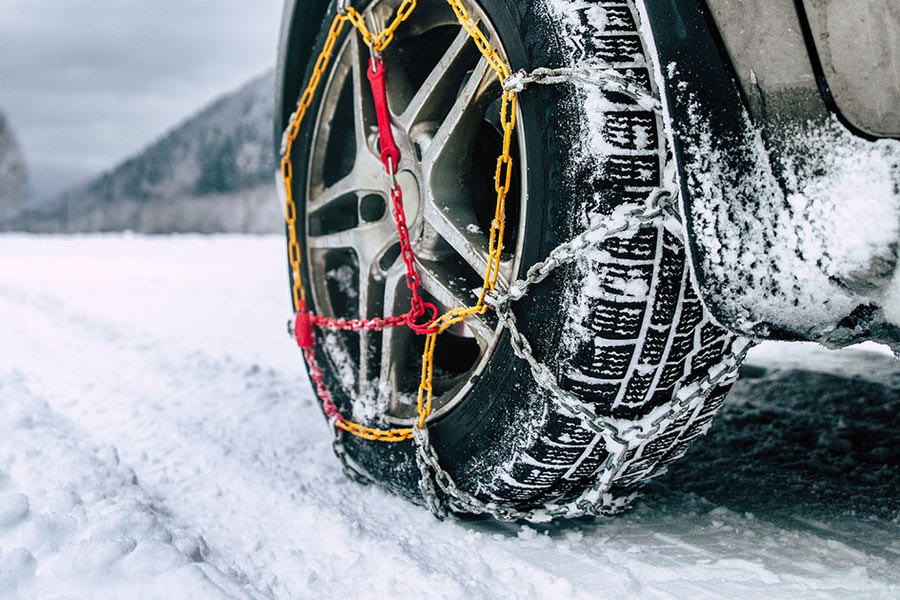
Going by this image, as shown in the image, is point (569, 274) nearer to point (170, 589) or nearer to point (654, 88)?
point (654, 88)

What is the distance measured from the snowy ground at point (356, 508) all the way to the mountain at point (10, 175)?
48030 millimetres

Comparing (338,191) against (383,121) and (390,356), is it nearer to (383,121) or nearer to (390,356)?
(383,121)

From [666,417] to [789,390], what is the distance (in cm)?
135

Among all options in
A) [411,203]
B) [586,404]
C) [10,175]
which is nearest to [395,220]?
[411,203]

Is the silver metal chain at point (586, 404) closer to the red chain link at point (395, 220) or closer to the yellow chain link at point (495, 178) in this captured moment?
the yellow chain link at point (495, 178)

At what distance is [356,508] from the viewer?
1.73 metres

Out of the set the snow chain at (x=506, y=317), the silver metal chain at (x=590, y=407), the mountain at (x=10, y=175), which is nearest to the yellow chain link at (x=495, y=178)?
the snow chain at (x=506, y=317)

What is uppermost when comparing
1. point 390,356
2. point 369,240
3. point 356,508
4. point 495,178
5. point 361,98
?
point 361,98

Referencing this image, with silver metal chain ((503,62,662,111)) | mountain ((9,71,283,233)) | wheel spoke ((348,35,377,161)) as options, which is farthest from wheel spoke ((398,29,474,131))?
mountain ((9,71,283,233))

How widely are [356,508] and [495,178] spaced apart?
0.85m

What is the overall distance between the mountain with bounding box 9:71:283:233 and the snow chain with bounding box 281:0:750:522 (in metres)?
40.5

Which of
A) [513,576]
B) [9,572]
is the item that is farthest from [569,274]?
[9,572]

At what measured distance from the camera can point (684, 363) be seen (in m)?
1.26

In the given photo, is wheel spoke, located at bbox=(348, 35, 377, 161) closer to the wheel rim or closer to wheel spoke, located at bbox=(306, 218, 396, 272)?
the wheel rim
